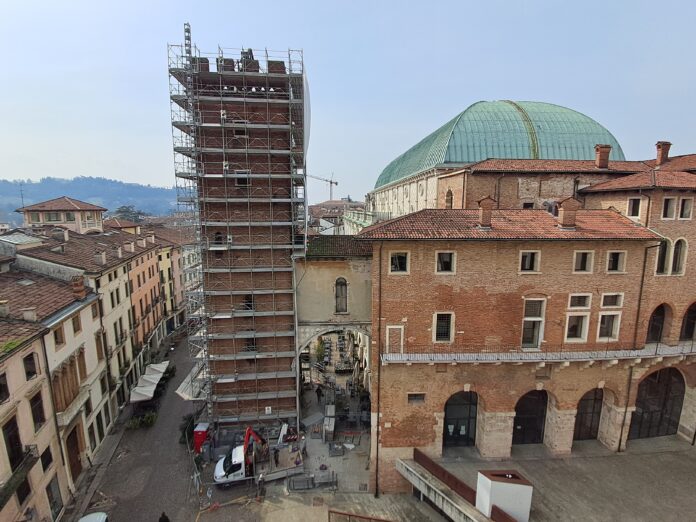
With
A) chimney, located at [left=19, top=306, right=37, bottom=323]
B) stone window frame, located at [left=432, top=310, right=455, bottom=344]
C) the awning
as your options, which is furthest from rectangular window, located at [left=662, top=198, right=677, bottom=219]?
the awning

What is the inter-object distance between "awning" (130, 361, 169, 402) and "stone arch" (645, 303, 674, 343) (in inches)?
1364

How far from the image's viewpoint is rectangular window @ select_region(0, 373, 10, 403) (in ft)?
51.1

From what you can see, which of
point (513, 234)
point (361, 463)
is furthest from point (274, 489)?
point (513, 234)

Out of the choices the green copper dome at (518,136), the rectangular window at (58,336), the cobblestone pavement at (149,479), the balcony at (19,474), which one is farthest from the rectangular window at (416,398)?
the green copper dome at (518,136)

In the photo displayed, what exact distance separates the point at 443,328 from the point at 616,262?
34.6 ft

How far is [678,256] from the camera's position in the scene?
21.6 meters

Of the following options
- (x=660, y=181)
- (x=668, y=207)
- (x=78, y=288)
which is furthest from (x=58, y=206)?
(x=668, y=207)

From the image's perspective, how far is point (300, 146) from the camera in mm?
27531

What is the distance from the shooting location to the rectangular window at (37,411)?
1793cm

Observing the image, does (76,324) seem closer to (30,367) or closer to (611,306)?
(30,367)

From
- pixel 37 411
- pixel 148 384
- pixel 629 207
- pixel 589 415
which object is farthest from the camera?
pixel 148 384

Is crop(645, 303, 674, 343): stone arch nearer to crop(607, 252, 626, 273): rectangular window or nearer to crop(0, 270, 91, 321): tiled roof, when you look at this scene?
crop(607, 252, 626, 273): rectangular window

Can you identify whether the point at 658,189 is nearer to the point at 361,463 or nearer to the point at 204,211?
the point at 361,463

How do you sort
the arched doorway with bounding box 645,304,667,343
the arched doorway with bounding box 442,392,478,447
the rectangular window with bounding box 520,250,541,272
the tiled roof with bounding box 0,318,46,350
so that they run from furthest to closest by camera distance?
the arched doorway with bounding box 442,392,478,447
the arched doorway with bounding box 645,304,667,343
the rectangular window with bounding box 520,250,541,272
the tiled roof with bounding box 0,318,46,350
